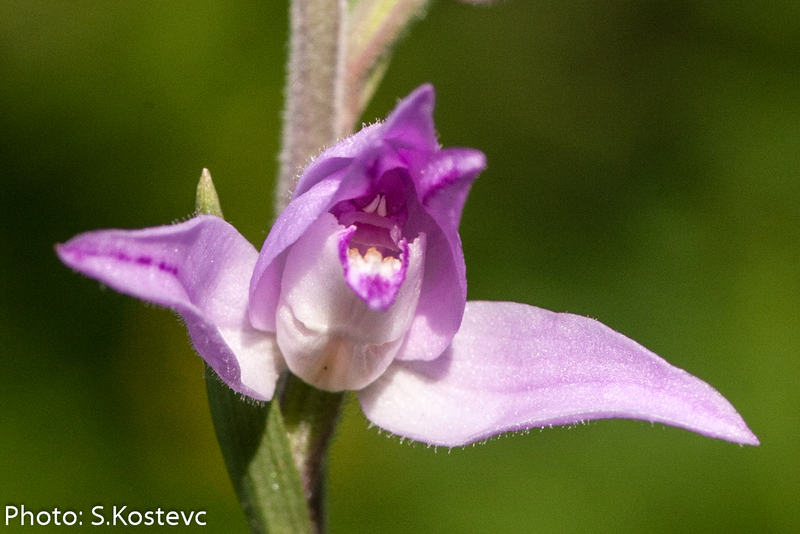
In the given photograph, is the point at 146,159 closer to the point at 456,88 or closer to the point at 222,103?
the point at 222,103

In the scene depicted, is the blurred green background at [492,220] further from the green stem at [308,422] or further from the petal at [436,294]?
the petal at [436,294]

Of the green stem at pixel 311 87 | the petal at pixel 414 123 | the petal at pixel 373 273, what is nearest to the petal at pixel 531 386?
the petal at pixel 373 273

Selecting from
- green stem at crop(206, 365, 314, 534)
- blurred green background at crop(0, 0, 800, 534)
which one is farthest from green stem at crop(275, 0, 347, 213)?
blurred green background at crop(0, 0, 800, 534)

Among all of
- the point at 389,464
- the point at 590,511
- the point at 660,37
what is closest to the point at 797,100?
the point at 660,37

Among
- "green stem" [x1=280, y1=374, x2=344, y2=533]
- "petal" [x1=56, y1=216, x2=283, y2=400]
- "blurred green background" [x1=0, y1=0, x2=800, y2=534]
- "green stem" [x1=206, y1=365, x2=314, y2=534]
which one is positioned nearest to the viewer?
"petal" [x1=56, y1=216, x2=283, y2=400]

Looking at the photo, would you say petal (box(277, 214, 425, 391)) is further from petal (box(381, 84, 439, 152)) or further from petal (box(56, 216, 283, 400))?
petal (box(381, 84, 439, 152))

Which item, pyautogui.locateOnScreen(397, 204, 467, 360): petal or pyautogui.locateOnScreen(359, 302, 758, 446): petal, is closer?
pyautogui.locateOnScreen(359, 302, 758, 446): petal

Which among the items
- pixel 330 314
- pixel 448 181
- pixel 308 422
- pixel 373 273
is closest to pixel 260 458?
pixel 308 422

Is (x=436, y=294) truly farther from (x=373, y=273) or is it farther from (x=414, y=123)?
(x=414, y=123)
